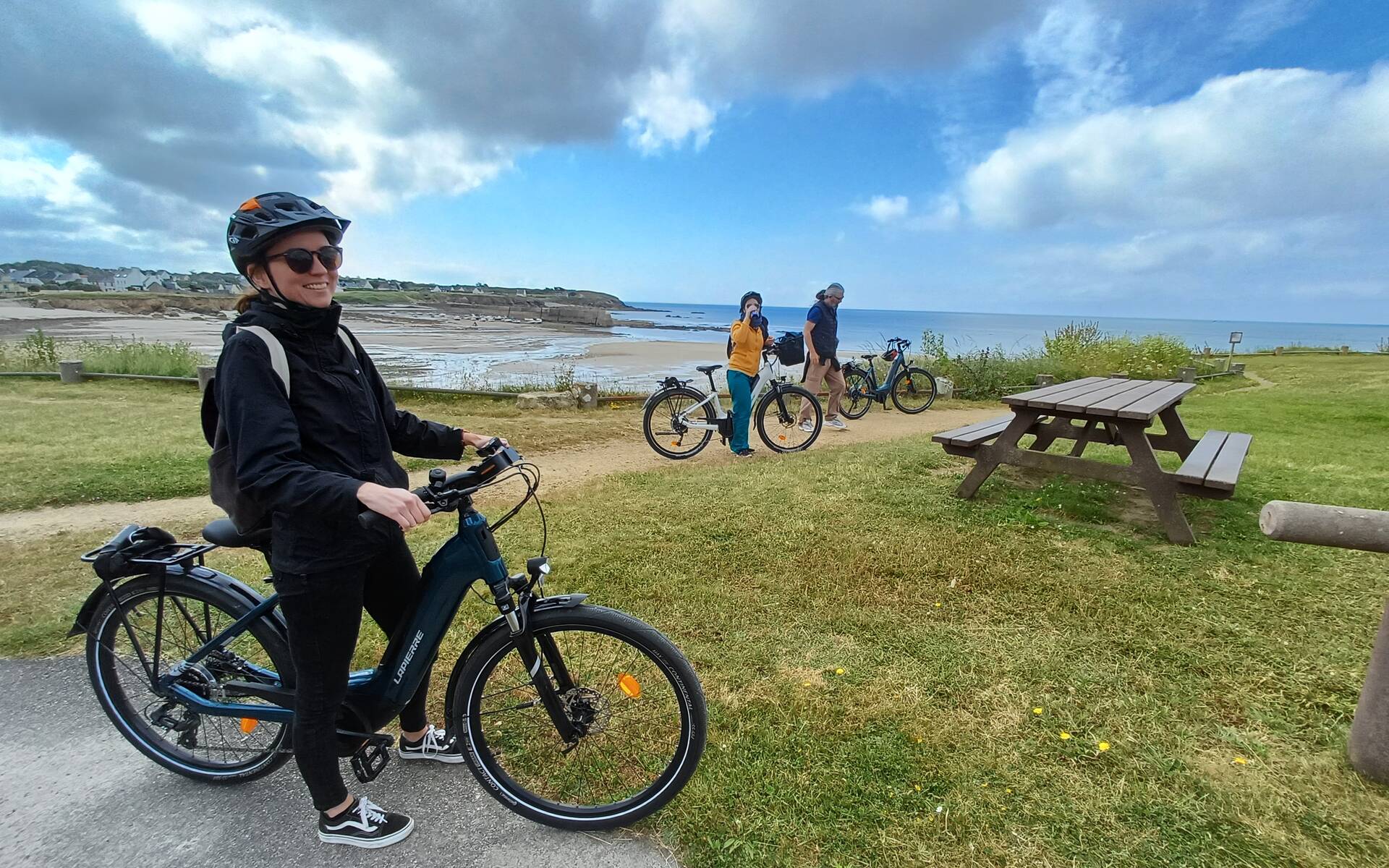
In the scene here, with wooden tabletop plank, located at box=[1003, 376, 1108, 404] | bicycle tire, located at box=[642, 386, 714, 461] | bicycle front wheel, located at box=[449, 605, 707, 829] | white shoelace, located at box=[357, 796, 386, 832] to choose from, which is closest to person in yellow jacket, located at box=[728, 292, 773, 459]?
bicycle tire, located at box=[642, 386, 714, 461]

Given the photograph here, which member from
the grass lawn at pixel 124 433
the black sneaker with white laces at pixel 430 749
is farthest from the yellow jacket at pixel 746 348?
the black sneaker with white laces at pixel 430 749

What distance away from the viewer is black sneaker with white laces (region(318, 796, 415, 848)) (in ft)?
6.53

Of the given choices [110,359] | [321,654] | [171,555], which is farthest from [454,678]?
[110,359]

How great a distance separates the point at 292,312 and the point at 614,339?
32.3 meters

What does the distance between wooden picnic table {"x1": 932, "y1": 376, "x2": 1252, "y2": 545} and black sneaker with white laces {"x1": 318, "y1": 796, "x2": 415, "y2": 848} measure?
427 cm

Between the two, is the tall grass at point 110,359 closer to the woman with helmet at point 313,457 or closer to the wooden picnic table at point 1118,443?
the woman with helmet at point 313,457

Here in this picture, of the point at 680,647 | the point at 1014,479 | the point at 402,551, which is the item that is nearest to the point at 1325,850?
the point at 680,647

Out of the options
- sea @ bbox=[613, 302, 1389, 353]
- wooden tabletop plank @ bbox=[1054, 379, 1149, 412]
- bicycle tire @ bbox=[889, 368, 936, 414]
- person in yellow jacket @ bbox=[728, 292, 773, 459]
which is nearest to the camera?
wooden tabletop plank @ bbox=[1054, 379, 1149, 412]

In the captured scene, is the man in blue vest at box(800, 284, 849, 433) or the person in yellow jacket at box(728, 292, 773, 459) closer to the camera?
the person in yellow jacket at box(728, 292, 773, 459)

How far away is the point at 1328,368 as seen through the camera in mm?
17188

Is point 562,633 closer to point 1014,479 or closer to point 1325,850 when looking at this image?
point 1325,850

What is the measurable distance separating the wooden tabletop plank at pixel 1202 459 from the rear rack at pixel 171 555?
5.08 m

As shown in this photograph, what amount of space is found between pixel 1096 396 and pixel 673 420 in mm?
4245

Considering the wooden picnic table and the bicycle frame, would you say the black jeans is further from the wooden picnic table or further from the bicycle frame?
the bicycle frame
